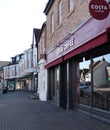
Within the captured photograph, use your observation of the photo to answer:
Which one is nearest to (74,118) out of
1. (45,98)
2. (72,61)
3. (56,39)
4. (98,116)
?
(98,116)

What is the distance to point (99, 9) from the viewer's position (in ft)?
28.4

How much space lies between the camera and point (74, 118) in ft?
42.2

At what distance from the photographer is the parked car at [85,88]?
12914 mm

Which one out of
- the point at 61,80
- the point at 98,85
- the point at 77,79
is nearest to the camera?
the point at 98,85

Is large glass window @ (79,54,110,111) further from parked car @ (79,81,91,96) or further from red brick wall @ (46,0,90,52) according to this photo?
red brick wall @ (46,0,90,52)

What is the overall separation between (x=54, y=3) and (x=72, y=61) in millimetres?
6077

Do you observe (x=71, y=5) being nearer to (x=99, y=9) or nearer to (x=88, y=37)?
(x=88, y=37)

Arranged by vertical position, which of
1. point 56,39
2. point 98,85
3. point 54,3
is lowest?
point 98,85

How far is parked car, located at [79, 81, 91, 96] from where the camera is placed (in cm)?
1291

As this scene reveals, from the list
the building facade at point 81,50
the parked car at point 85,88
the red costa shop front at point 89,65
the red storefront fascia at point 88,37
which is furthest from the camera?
the parked car at point 85,88

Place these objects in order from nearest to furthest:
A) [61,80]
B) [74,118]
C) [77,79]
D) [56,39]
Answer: [74,118]
[77,79]
[61,80]
[56,39]

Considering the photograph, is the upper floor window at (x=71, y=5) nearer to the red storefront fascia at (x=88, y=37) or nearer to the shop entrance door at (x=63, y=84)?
the red storefront fascia at (x=88, y=37)

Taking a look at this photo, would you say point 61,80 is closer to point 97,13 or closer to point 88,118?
point 88,118

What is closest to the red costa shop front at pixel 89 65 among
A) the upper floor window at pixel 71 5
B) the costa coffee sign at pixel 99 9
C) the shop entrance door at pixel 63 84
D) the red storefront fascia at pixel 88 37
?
the red storefront fascia at pixel 88 37
